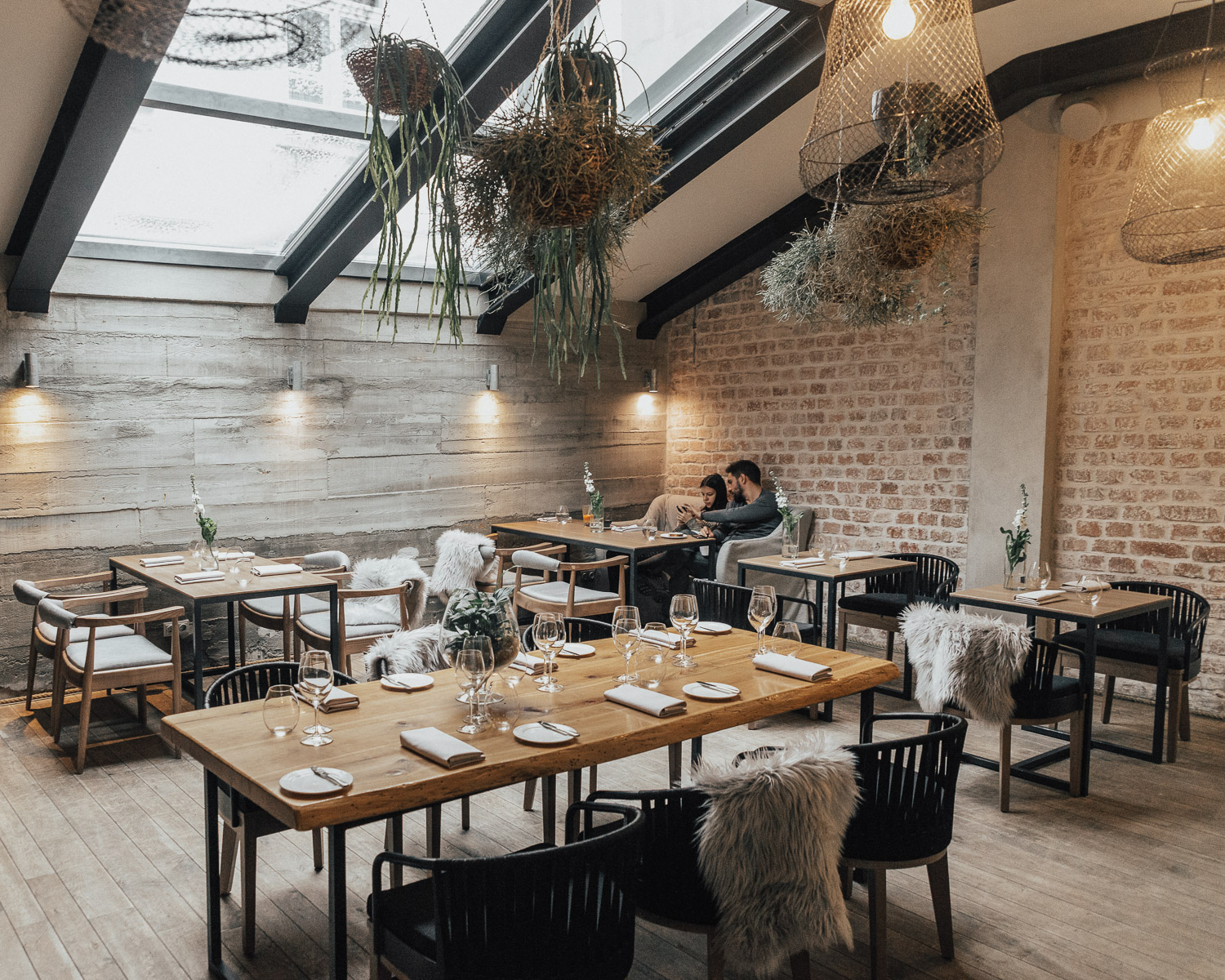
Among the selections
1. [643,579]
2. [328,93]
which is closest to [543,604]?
[643,579]

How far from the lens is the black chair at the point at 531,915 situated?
187cm

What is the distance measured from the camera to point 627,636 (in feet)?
9.77

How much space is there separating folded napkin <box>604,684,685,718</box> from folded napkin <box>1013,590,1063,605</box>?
8.29 feet

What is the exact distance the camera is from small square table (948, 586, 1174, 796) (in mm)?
4262

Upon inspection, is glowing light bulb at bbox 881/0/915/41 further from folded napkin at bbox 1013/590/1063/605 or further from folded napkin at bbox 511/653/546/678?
folded napkin at bbox 1013/590/1063/605

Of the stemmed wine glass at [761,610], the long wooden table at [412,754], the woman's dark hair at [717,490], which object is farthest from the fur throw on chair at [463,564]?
the stemmed wine glass at [761,610]

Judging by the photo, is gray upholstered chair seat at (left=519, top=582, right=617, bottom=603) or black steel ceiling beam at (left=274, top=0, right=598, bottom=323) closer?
black steel ceiling beam at (left=274, top=0, right=598, bottom=323)

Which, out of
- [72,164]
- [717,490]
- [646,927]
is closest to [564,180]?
[646,927]

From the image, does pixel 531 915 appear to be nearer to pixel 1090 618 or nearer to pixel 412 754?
pixel 412 754

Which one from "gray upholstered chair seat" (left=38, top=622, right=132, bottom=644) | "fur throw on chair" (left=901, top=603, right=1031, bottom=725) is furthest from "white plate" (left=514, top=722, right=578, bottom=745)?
"gray upholstered chair seat" (left=38, top=622, right=132, bottom=644)

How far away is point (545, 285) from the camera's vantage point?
8.33 feet

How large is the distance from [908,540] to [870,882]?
171 inches

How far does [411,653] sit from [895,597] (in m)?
3.44

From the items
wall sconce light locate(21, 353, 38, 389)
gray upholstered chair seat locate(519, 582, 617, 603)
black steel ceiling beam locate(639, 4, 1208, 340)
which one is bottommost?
gray upholstered chair seat locate(519, 582, 617, 603)
